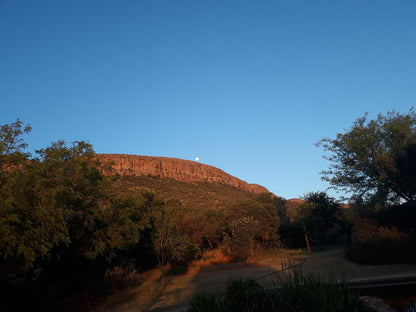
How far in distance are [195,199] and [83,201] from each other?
4279 cm

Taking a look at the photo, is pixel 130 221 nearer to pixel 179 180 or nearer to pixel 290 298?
pixel 290 298

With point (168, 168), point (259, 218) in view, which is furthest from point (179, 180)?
point (259, 218)

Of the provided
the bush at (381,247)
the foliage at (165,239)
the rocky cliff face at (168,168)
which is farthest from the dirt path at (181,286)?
the rocky cliff face at (168,168)

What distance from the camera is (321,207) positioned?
29.0m

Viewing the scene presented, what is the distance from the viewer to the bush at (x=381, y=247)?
15.0 metres

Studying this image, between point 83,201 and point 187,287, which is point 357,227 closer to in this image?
point 187,287

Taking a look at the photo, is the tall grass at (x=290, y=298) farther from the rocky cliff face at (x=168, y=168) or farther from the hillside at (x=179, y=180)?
the rocky cliff face at (x=168, y=168)

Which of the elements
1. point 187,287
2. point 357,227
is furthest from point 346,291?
point 357,227

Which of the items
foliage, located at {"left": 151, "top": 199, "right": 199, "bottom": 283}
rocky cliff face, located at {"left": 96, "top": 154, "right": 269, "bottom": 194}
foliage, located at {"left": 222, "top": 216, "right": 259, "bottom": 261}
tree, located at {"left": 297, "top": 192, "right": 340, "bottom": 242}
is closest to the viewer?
foliage, located at {"left": 151, "top": 199, "right": 199, "bottom": 283}

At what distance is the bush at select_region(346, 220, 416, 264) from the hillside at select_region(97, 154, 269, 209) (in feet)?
78.2

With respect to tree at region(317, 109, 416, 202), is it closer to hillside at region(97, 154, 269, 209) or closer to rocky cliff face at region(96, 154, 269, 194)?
hillside at region(97, 154, 269, 209)

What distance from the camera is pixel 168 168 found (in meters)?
91.2

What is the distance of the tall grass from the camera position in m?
4.30

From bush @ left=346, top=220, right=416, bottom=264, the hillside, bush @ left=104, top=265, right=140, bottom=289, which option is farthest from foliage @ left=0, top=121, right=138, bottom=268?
the hillside
